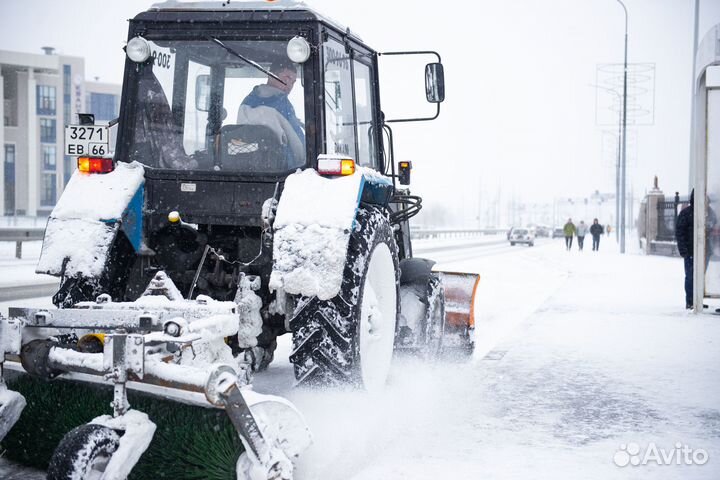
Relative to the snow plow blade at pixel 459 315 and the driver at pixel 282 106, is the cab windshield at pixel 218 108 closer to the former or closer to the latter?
the driver at pixel 282 106

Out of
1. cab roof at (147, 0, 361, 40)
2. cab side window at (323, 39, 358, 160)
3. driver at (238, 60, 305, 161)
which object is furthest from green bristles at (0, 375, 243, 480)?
cab roof at (147, 0, 361, 40)

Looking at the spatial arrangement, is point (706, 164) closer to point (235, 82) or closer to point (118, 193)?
point (235, 82)

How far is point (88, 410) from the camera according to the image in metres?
4.09

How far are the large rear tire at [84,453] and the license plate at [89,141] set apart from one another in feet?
7.37

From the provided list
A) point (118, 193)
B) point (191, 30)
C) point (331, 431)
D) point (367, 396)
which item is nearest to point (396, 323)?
point (367, 396)

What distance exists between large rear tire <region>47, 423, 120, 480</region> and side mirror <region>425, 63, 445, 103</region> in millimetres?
3796


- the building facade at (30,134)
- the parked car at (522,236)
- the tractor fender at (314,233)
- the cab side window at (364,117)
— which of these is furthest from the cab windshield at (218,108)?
the parked car at (522,236)

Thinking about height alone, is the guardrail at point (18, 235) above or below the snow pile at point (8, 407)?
below

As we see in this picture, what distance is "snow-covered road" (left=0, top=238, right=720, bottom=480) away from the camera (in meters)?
4.22

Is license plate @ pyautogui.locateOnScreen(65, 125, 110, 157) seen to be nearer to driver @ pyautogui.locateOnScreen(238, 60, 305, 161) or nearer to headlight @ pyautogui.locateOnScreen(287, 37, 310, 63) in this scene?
driver @ pyautogui.locateOnScreen(238, 60, 305, 161)

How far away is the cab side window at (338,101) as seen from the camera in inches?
200

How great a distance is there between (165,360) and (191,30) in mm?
2599

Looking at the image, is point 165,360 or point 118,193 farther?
point 118,193

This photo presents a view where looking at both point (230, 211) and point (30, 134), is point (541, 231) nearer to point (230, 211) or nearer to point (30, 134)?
point (30, 134)
